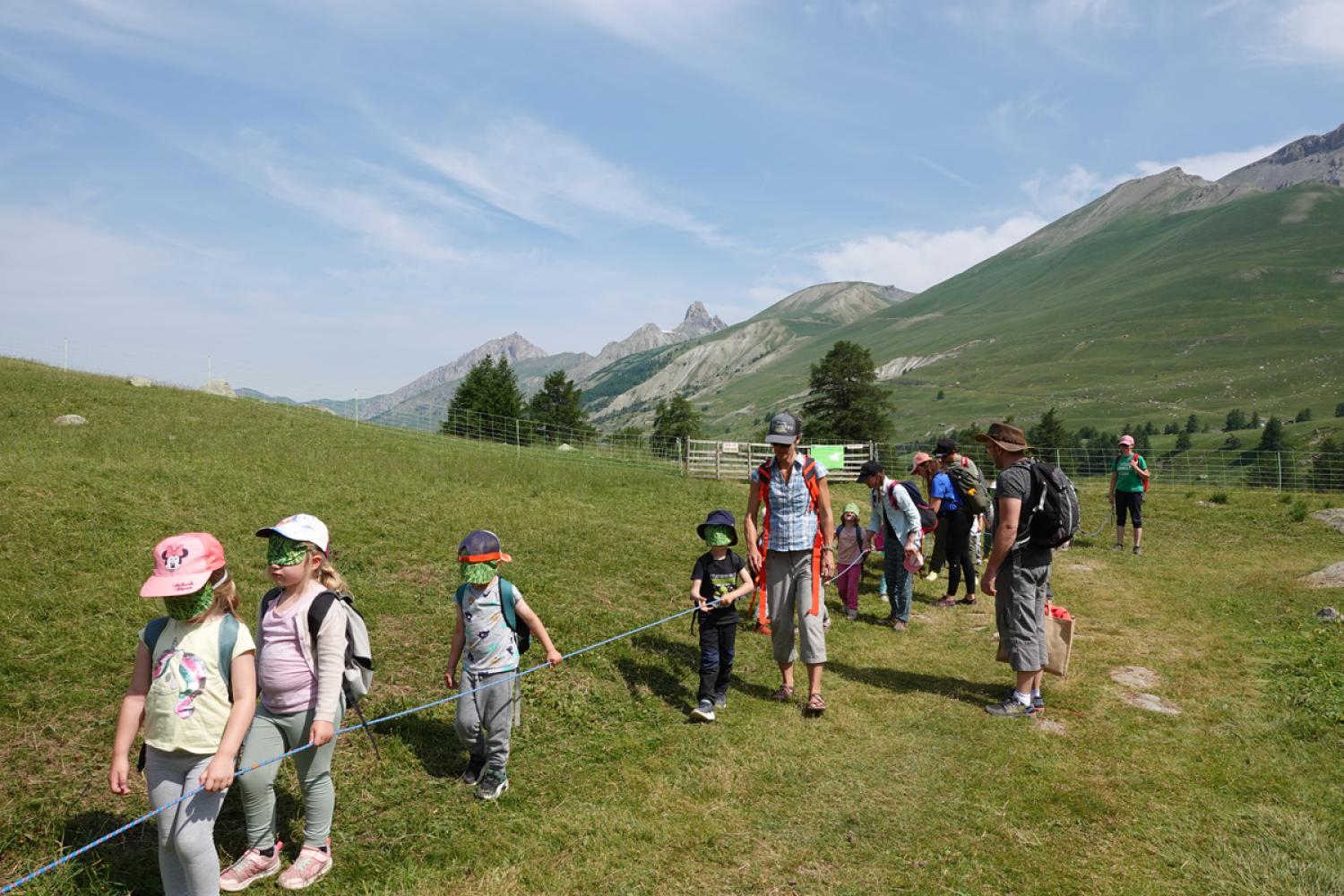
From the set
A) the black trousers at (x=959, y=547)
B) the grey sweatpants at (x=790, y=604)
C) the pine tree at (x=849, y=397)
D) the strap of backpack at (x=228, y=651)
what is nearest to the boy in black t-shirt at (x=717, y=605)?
the grey sweatpants at (x=790, y=604)

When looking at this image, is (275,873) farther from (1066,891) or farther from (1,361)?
(1,361)

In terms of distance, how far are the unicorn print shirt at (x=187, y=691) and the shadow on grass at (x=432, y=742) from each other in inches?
90.5

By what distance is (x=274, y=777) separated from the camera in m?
4.10

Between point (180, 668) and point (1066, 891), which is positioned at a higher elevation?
point (180, 668)

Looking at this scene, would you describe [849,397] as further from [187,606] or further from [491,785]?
[187,606]

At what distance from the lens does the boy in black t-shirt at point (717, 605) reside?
677 cm

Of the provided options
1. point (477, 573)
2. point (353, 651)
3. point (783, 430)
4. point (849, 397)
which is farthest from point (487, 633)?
point (849, 397)

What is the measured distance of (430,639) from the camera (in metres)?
7.91

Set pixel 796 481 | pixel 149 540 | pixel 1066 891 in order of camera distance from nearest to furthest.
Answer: pixel 1066 891 < pixel 796 481 < pixel 149 540

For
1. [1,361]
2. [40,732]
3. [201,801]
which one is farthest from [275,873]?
[1,361]

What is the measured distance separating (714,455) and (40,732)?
25386mm

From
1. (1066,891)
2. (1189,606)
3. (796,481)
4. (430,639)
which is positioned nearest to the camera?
(1066,891)

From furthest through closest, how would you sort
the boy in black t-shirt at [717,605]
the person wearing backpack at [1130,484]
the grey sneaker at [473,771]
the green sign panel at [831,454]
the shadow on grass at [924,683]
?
the green sign panel at [831,454] → the person wearing backpack at [1130,484] → the shadow on grass at [924,683] → the boy in black t-shirt at [717,605] → the grey sneaker at [473,771]

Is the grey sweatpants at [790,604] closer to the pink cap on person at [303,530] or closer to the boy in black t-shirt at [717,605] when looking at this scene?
the boy in black t-shirt at [717,605]
